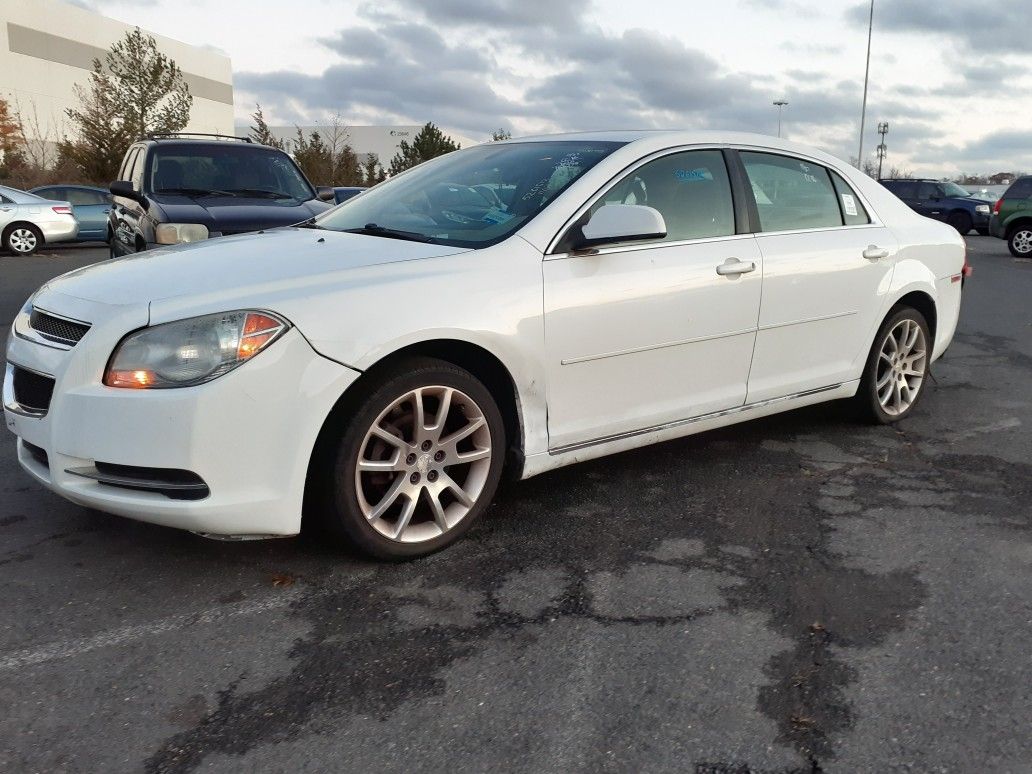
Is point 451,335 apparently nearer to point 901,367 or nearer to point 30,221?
point 901,367

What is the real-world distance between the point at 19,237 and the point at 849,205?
53.6 feet

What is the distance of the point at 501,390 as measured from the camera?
3.64 metres

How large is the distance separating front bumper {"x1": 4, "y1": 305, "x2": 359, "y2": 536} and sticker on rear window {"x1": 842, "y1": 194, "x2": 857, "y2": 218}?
301 cm

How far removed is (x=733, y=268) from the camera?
13.6 ft

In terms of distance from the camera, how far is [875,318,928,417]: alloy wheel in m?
5.21

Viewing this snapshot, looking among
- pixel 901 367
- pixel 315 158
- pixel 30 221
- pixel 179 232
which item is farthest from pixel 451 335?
pixel 315 158

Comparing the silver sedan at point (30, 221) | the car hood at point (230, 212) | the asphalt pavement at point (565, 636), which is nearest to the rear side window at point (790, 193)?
the asphalt pavement at point (565, 636)

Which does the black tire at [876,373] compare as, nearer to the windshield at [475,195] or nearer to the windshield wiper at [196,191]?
the windshield at [475,195]

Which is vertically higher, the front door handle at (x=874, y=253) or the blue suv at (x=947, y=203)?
the blue suv at (x=947, y=203)

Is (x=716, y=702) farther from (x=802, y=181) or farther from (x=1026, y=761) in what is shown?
(x=802, y=181)

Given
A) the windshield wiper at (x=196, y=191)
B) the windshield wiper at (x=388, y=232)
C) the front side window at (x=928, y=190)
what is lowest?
the windshield wiper at (x=388, y=232)

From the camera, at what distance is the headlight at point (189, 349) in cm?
300

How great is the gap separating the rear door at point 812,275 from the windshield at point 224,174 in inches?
209

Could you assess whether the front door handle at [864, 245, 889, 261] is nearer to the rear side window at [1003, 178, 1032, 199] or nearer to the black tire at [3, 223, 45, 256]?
the black tire at [3, 223, 45, 256]
